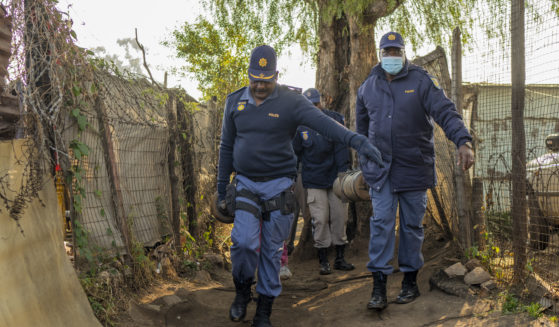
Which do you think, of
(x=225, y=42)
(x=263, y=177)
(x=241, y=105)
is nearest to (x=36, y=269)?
(x=263, y=177)

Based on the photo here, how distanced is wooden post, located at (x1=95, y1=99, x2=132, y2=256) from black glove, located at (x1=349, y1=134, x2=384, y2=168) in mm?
2411

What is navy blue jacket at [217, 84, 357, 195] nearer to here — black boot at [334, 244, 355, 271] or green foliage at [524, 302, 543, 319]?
green foliage at [524, 302, 543, 319]

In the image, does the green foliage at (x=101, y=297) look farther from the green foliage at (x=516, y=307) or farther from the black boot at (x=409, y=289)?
the green foliage at (x=516, y=307)

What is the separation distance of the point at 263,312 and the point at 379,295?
974 mm

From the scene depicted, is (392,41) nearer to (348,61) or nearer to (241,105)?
(241,105)

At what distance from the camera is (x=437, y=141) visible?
5688mm

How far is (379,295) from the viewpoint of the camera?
410cm

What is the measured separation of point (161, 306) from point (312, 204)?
241cm

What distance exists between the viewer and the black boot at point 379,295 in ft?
13.3

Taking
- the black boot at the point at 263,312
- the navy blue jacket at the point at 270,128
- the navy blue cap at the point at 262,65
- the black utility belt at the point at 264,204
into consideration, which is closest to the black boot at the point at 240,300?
the black boot at the point at 263,312

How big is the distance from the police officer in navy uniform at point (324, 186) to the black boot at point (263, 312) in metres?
2.18

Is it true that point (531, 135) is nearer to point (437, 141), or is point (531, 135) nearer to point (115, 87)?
point (437, 141)

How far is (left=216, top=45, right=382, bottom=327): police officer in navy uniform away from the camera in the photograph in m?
3.97

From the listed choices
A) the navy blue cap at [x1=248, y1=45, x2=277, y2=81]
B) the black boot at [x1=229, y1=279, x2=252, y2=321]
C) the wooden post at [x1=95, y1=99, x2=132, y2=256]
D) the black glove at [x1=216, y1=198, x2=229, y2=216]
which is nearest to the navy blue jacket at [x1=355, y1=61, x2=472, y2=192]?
the navy blue cap at [x1=248, y1=45, x2=277, y2=81]
